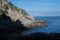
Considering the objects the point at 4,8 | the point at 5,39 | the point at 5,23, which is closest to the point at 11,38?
the point at 5,39

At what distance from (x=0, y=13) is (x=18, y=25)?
422 centimetres

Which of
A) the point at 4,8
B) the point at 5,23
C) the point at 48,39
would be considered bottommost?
the point at 48,39

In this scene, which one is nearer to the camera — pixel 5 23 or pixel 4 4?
pixel 5 23

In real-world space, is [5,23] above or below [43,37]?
above

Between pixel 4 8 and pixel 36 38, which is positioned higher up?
pixel 4 8

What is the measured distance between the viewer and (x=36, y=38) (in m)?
17.8

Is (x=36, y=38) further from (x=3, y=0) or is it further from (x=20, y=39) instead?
(x=3, y=0)

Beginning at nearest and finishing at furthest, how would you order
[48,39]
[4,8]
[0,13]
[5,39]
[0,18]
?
[48,39] < [5,39] < [0,18] < [0,13] < [4,8]

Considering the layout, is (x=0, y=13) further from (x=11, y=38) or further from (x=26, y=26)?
(x=11, y=38)

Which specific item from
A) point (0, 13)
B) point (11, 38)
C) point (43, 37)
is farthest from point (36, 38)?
point (0, 13)

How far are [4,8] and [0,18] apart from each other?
33.4ft

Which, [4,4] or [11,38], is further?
[4,4]

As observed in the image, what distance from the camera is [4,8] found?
183ft

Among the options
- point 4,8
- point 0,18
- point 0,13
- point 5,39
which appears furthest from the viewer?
point 4,8
